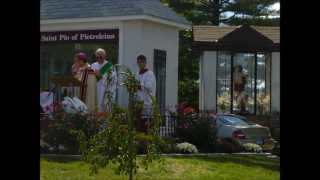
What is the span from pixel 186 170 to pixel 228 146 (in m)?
2.86

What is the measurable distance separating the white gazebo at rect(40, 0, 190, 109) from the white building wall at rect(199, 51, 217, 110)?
1.19 meters

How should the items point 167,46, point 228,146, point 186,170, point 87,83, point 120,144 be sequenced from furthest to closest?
point 167,46 < point 87,83 < point 228,146 < point 186,170 < point 120,144

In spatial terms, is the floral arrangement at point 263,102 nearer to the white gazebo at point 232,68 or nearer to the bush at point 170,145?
the white gazebo at point 232,68

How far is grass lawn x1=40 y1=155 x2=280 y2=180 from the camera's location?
7.17 metres

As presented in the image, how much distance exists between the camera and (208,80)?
575 inches

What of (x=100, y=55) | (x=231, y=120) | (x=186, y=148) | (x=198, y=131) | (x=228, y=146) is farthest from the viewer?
(x=231, y=120)

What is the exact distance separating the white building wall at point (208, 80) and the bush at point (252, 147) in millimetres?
3193

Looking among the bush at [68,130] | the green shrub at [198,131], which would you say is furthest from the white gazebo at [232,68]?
the bush at [68,130]

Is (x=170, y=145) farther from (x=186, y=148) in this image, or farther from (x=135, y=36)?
(x=135, y=36)

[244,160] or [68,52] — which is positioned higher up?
[68,52]

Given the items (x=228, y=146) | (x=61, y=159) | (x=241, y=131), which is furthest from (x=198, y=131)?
(x=61, y=159)

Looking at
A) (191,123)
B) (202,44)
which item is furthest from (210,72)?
(191,123)
